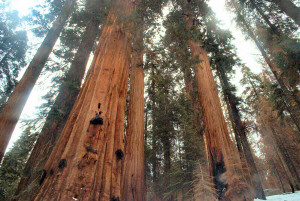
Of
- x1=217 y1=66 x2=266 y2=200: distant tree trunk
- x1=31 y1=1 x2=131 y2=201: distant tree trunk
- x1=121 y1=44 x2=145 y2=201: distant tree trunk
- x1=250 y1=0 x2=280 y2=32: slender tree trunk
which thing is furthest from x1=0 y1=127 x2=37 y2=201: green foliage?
x1=250 y1=0 x2=280 y2=32: slender tree trunk

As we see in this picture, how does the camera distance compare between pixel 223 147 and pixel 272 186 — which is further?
pixel 272 186

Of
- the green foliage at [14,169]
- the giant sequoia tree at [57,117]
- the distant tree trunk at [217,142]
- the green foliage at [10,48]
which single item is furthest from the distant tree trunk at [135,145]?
the green foliage at [10,48]

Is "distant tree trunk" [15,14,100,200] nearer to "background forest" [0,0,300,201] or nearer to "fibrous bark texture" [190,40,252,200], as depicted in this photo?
"background forest" [0,0,300,201]

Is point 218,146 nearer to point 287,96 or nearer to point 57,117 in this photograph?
point 57,117

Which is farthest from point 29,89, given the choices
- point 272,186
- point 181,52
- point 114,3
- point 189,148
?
point 272,186

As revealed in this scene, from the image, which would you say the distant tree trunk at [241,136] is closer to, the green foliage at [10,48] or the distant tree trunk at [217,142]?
the distant tree trunk at [217,142]

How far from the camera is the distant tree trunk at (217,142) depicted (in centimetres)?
308

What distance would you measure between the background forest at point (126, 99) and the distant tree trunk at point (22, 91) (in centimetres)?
4

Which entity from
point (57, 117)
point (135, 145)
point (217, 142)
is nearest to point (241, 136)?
point (217, 142)

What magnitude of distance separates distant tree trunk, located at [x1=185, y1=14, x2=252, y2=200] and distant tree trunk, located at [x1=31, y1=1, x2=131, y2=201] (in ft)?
9.40

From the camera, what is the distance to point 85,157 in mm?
1144

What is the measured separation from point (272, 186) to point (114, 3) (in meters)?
43.0

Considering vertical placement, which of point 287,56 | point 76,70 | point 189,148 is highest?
point 287,56

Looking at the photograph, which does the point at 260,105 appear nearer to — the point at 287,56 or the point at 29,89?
the point at 287,56
